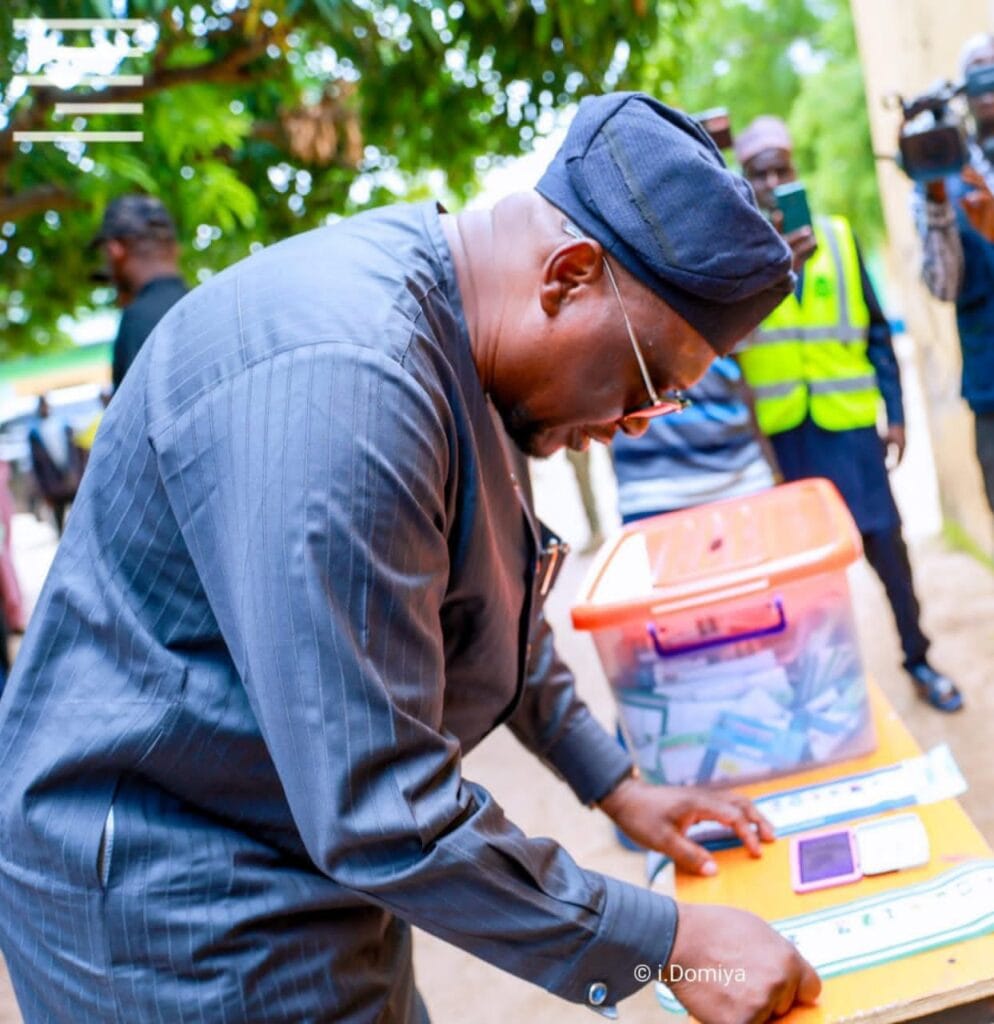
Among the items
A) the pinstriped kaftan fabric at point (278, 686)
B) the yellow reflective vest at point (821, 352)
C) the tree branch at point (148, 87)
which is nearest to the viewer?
the pinstriped kaftan fabric at point (278, 686)

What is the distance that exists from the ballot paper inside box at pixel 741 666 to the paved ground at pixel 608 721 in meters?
1.10

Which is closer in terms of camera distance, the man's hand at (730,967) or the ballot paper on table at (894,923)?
the man's hand at (730,967)

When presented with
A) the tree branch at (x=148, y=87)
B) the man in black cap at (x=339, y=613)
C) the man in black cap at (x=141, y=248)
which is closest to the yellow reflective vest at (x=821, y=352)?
the man in black cap at (x=141, y=248)

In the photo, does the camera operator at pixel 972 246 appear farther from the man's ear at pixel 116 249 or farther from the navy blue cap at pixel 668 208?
the navy blue cap at pixel 668 208

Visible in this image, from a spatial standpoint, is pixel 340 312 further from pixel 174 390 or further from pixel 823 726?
pixel 823 726

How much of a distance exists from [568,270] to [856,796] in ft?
3.03

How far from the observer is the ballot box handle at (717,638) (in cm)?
170

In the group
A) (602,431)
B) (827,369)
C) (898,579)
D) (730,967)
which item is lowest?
(898,579)

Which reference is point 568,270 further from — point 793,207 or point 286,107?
point 286,107

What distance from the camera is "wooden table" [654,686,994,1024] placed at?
1165 millimetres

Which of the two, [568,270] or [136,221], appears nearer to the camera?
[568,270]

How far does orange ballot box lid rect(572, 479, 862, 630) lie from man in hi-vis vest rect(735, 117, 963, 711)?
1.50m

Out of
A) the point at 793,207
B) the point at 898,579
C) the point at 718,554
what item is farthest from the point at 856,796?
the point at 898,579

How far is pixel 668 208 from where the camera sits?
3.28 ft
